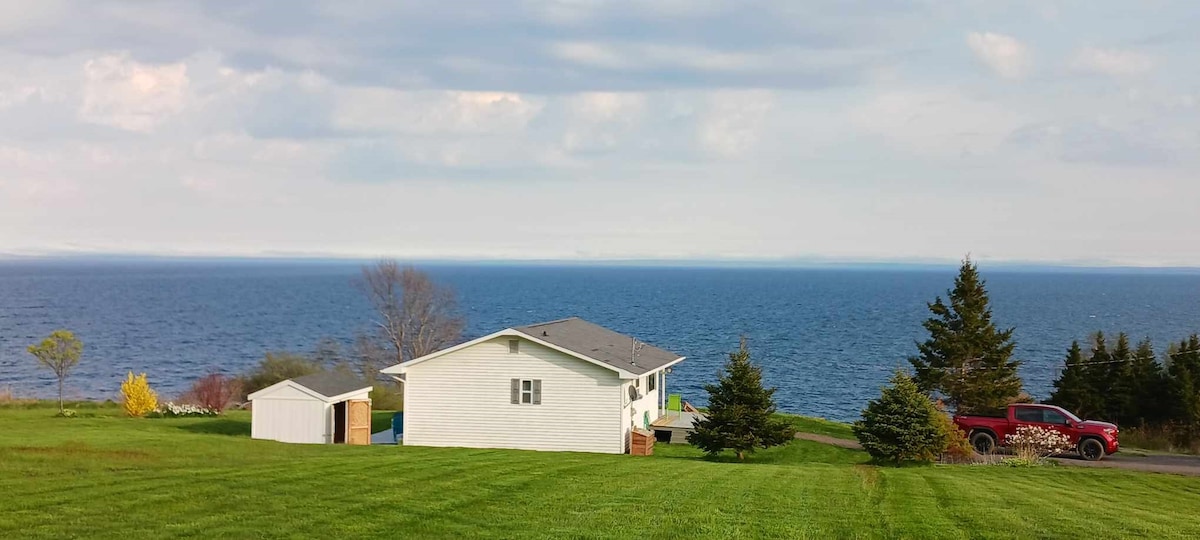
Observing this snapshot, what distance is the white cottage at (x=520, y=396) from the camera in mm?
28406

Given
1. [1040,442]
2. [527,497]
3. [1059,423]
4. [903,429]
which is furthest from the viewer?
[1059,423]

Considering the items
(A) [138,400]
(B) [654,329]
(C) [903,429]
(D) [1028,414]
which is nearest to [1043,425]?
(D) [1028,414]

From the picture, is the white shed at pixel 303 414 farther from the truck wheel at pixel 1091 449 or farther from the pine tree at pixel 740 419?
the truck wheel at pixel 1091 449

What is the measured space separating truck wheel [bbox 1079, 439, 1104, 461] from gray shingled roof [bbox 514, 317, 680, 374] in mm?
13153

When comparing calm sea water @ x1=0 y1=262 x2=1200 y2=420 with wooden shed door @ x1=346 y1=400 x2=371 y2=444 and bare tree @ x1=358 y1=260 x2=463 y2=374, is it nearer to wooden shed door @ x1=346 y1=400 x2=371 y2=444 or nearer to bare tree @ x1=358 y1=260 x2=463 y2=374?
bare tree @ x1=358 y1=260 x2=463 y2=374

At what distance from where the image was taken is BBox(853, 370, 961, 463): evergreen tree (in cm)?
2594

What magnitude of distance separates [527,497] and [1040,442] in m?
18.8

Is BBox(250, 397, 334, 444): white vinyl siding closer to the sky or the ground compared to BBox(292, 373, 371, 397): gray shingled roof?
closer to the ground

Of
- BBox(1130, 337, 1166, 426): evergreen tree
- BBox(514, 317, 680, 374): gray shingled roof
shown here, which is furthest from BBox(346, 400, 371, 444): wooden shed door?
BBox(1130, 337, 1166, 426): evergreen tree

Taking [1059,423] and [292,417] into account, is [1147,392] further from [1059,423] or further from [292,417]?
[292,417]

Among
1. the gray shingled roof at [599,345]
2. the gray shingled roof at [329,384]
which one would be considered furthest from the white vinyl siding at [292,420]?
the gray shingled roof at [599,345]

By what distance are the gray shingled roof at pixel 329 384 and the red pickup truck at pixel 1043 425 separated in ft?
63.9

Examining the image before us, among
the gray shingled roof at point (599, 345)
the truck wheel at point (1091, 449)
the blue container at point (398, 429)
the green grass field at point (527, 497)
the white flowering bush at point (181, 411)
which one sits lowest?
the white flowering bush at point (181, 411)

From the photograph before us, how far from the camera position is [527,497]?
16422mm
